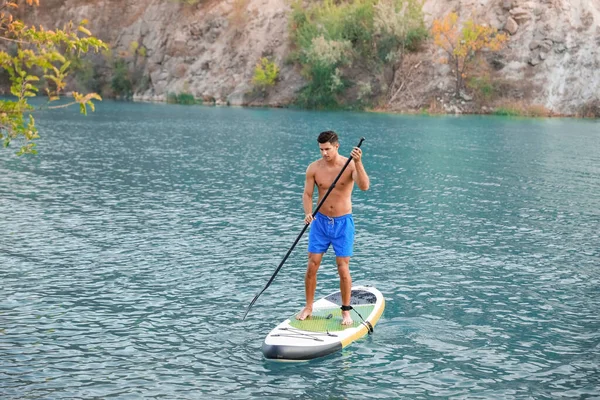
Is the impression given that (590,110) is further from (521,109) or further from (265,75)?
(265,75)

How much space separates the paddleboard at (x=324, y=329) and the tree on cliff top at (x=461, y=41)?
7311 centimetres

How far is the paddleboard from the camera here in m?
13.1

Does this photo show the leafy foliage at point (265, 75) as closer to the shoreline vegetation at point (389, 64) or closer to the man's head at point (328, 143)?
the shoreline vegetation at point (389, 64)

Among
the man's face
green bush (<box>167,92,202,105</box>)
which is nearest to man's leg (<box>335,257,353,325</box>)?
the man's face

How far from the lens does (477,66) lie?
88.1 metres

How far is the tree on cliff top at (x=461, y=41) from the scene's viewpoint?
279 feet

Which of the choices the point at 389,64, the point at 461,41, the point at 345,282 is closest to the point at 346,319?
the point at 345,282

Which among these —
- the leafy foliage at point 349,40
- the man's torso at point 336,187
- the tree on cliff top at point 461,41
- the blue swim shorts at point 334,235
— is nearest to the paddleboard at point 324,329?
the blue swim shorts at point 334,235

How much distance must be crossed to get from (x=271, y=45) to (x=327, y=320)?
92700 millimetres

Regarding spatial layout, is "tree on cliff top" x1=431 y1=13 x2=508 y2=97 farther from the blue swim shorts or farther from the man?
the blue swim shorts

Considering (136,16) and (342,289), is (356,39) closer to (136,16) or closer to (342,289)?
(136,16)

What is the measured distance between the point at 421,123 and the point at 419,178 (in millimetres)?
34126

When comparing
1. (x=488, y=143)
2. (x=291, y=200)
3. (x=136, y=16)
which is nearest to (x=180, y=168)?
(x=291, y=200)

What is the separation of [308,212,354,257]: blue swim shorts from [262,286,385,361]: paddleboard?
1.34 meters
